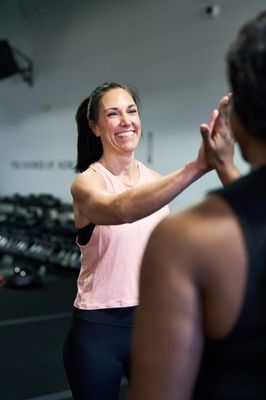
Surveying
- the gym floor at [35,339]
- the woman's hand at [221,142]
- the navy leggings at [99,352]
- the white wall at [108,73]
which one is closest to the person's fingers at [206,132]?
the woman's hand at [221,142]

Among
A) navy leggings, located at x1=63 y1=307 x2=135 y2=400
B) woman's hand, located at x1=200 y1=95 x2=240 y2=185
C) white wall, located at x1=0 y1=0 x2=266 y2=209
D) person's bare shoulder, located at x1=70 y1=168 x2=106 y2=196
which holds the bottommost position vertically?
navy leggings, located at x1=63 y1=307 x2=135 y2=400

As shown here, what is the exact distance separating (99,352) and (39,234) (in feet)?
15.8

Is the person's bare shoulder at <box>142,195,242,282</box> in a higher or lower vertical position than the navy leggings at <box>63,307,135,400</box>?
higher

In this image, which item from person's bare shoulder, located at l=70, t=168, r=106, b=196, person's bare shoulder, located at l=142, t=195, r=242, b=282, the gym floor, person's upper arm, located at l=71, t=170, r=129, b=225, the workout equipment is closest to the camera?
person's bare shoulder, located at l=142, t=195, r=242, b=282

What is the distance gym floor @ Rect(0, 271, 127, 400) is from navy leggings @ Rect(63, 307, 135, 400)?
114 centimetres

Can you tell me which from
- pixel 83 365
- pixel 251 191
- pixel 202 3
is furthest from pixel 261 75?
pixel 202 3

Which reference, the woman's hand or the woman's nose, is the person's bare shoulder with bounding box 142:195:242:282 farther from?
the woman's nose

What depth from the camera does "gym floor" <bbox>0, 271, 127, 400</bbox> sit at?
8.86 ft

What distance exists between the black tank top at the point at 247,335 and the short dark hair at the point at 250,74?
7 cm

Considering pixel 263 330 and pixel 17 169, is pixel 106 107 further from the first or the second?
pixel 17 169

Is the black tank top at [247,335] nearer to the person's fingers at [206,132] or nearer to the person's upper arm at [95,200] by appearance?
the person's fingers at [206,132]

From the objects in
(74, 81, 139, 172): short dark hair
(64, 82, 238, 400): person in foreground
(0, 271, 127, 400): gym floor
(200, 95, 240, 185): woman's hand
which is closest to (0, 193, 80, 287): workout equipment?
(0, 271, 127, 400): gym floor

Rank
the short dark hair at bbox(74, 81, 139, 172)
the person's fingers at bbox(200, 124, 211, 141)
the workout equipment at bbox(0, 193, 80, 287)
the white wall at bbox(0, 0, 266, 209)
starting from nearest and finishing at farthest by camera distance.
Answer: the person's fingers at bbox(200, 124, 211, 141)
the short dark hair at bbox(74, 81, 139, 172)
the white wall at bbox(0, 0, 266, 209)
the workout equipment at bbox(0, 193, 80, 287)

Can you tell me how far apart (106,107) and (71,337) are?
72 centimetres
